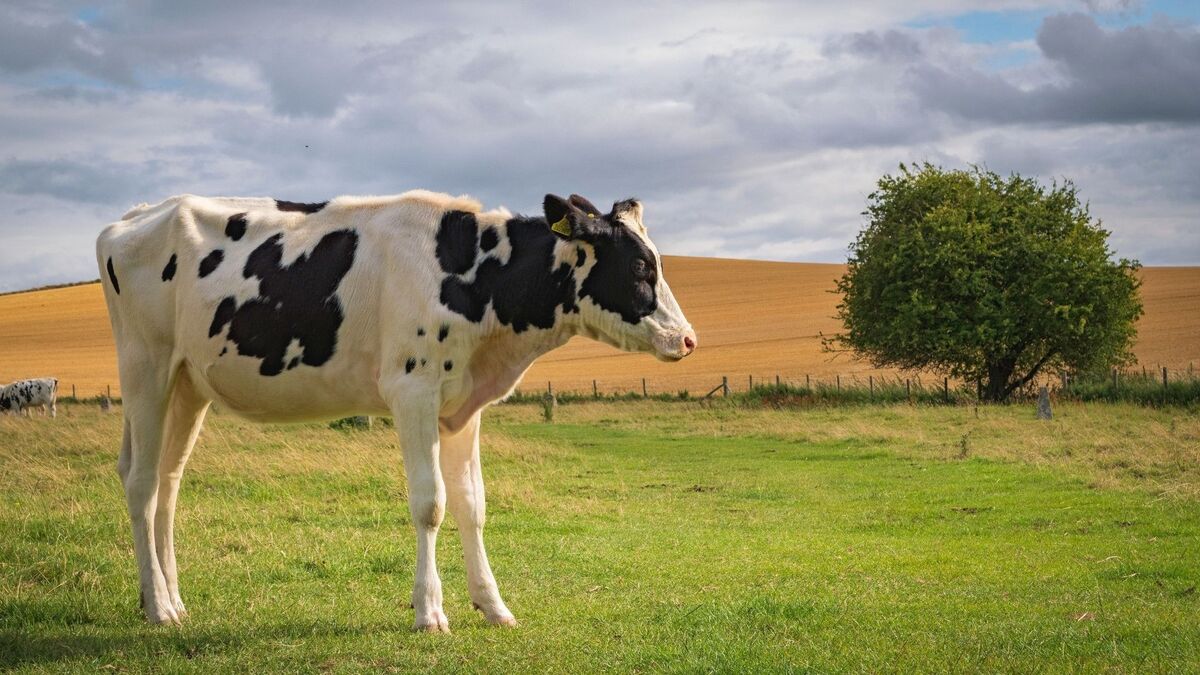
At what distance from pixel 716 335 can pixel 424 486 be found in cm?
7240

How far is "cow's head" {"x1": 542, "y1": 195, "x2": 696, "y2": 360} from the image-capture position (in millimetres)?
7902

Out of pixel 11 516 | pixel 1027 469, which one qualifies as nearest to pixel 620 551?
pixel 11 516

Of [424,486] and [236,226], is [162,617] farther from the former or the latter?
[236,226]

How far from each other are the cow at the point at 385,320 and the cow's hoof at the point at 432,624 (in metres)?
0.01

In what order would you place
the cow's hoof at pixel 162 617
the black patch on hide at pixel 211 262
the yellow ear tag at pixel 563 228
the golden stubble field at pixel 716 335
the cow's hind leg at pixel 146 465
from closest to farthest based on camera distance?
the yellow ear tag at pixel 563 228 → the cow's hoof at pixel 162 617 → the cow's hind leg at pixel 146 465 → the black patch on hide at pixel 211 262 → the golden stubble field at pixel 716 335

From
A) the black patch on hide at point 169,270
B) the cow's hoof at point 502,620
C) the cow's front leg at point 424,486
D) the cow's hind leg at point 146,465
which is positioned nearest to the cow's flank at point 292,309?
the black patch on hide at point 169,270

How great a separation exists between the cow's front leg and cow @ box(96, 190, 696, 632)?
0.01m

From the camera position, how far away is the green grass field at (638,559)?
7.28 metres

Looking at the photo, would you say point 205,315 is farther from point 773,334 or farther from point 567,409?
point 773,334

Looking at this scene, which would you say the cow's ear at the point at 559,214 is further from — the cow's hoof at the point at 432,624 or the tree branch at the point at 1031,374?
the tree branch at the point at 1031,374

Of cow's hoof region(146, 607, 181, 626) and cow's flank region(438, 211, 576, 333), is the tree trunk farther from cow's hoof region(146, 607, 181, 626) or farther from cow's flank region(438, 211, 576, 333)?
cow's hoof region(146, 607, 181, 626)

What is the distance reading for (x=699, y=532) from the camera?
14.3m

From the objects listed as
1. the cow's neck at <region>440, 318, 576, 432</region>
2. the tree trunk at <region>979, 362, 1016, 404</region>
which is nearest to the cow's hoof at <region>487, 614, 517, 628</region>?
the cow's neck at <region>440, 318, 576, 432</region>

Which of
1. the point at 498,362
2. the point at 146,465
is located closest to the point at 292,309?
the point at 498,362
